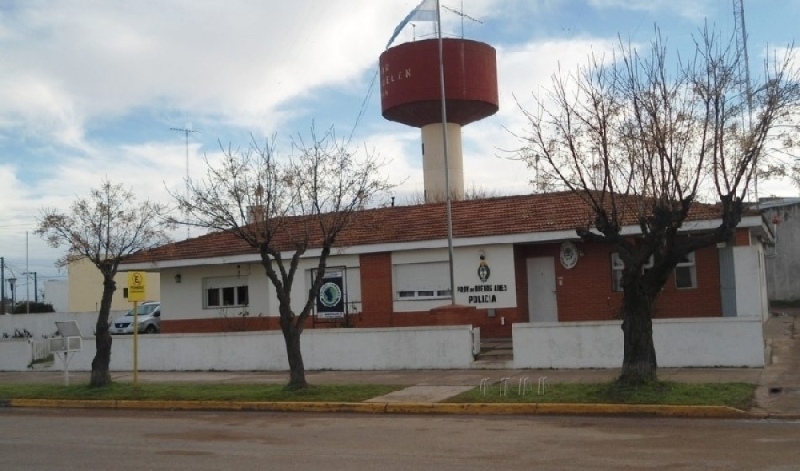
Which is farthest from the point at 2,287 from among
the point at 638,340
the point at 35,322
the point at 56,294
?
the point at 638,340

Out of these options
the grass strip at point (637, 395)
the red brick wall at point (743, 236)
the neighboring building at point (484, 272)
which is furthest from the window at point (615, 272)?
the grass strip at point (637, 395)

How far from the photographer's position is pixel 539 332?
61.8 ft

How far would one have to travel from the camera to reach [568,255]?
23.6m

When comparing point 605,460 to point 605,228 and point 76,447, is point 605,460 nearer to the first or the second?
point 605,228

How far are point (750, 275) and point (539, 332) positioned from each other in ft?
19.1

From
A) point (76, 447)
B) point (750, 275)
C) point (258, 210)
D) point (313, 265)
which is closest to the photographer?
point (76, 447)

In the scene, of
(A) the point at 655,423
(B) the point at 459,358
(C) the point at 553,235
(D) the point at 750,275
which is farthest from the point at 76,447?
(D) the point at 750,275

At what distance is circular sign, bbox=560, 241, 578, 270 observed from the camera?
23.5 m

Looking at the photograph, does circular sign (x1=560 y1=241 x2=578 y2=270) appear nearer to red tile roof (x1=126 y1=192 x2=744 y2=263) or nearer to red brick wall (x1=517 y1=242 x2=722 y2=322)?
red brick wall (x1=517 y1=242 x2=722 y2=322)

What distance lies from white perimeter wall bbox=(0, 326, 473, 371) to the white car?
1081 centimetres

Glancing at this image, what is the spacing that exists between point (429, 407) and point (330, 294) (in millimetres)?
12110

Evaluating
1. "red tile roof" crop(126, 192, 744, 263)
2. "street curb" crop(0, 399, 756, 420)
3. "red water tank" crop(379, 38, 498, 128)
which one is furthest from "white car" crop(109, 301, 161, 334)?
"street curb" crop(0, 399, 756, 420)

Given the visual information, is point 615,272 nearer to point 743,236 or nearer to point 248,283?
point 743,236

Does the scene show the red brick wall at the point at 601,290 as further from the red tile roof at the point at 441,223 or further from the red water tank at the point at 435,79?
the red water tank at the point at 435,79
